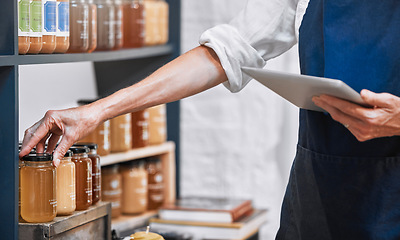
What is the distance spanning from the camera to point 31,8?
1.53 metres

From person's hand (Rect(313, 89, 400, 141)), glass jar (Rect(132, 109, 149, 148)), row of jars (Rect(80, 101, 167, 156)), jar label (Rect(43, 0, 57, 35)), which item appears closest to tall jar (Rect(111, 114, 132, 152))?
row of jars (Rect(80, 101, 167, 156))

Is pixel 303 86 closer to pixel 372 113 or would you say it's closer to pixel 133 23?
pixel 372 113

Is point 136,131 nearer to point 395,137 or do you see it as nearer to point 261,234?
point 261,234

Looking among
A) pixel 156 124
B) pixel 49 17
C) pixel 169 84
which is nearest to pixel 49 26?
pixel 49 17

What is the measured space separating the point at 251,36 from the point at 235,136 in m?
1.39

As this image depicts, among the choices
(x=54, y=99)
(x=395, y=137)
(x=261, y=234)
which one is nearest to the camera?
(x=395, y=137)

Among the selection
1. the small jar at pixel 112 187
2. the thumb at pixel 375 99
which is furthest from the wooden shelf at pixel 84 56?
the thumb at pixel 375 99

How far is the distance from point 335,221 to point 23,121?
3.42 ft

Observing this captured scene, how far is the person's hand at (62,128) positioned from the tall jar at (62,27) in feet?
0.83

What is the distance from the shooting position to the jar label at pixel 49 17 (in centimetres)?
156

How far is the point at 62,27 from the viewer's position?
1.64 m

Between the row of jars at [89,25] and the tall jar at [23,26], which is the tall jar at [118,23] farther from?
the tall jar at [23,26]

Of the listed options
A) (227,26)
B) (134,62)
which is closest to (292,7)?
(227,26)

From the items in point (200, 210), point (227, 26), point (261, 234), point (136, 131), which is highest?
point (227, 26)
